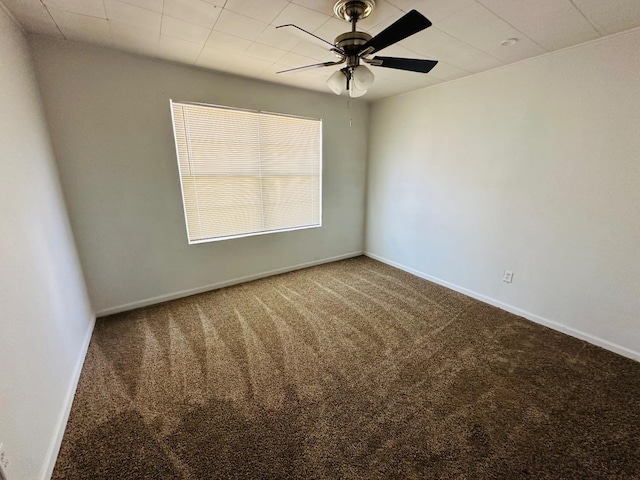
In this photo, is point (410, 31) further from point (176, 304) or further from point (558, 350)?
point (176, 304)

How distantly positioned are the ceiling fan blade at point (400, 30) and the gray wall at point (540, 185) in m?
1.77

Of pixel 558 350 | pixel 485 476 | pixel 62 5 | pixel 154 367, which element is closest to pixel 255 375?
pixel 154 367

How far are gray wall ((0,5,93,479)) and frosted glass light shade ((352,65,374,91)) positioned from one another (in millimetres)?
2037

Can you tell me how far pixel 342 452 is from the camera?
1.36m

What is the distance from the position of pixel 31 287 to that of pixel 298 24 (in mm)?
2315

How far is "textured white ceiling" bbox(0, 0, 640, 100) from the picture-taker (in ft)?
5.15

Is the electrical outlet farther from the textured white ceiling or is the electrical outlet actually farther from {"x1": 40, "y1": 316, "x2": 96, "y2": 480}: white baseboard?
the textured white ceiling

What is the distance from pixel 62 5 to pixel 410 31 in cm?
211

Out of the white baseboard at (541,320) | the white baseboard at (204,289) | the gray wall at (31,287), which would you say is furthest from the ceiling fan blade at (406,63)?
the white baseboard at (204,289)

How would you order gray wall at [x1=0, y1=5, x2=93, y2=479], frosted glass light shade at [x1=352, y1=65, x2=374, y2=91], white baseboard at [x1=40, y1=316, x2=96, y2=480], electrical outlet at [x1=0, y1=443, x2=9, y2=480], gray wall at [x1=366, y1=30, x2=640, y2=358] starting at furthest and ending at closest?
1. gray wall at [x1=366, y1=30, x2=640, y2=358]
2. frosted glass light shade at [x1=352, y1=65, x2=374, y2=91]
3. white baseboard at [x1=40, y1=316, x2=96, y2=480]
4. gray wall at [x1=0, y1=5, x2=93, y2=479]
5. electrical outlet at [x1=0, y1=443, x2=9, y2=480]

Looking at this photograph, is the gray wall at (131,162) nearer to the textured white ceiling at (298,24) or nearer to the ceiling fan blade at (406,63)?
the textured white ceiling at (298,24)

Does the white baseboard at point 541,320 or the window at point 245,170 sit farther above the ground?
the window at point 245,170

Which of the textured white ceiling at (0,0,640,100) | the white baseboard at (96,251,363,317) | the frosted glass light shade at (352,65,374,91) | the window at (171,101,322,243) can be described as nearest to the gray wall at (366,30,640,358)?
the textured white ceiling at (0,0,640,100)

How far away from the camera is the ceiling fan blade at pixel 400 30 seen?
47.1 inches
